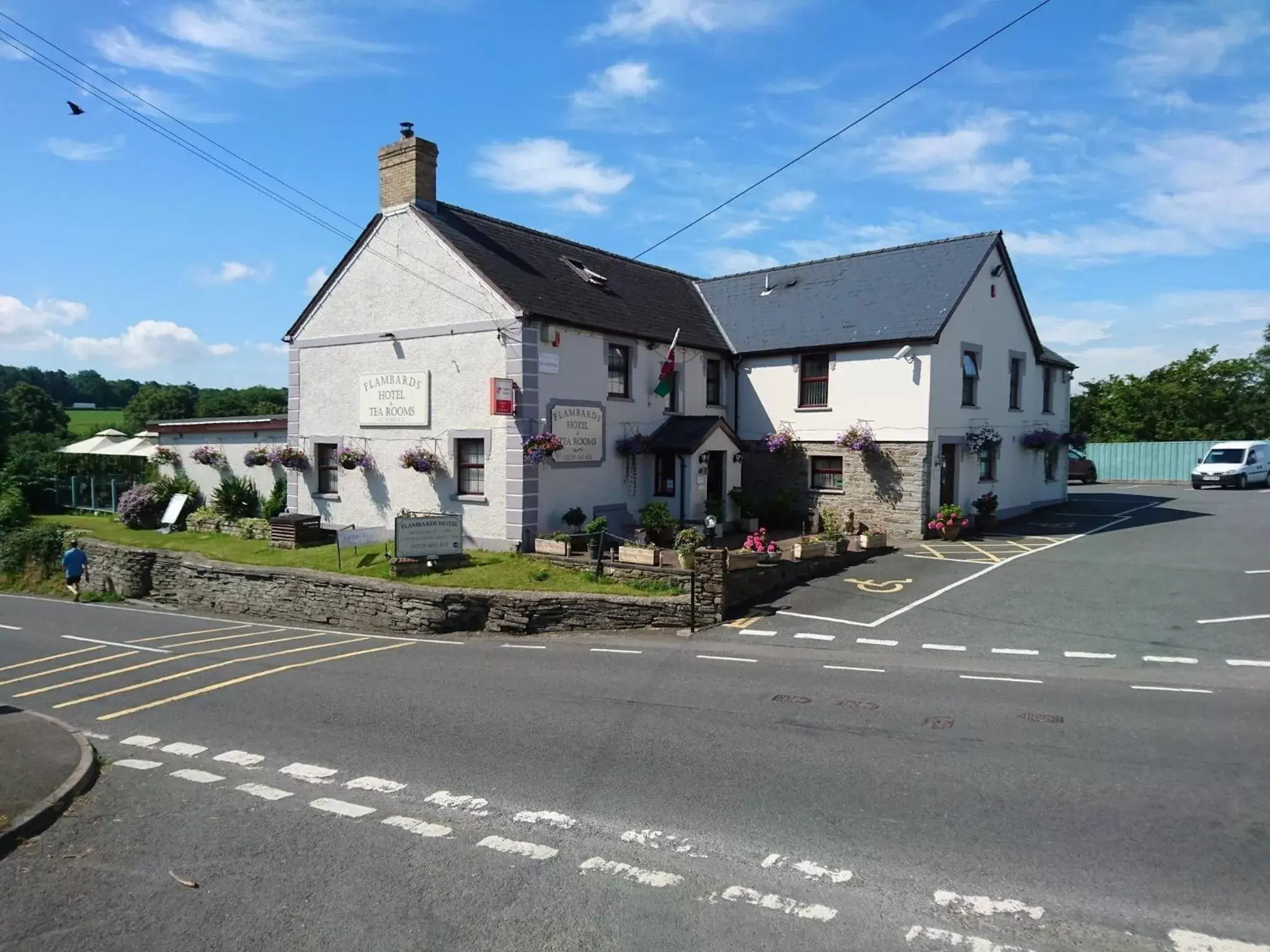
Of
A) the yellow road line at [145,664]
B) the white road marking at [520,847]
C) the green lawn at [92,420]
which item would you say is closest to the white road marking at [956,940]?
the white road marking at [520,847]

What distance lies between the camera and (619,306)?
75.4 feet

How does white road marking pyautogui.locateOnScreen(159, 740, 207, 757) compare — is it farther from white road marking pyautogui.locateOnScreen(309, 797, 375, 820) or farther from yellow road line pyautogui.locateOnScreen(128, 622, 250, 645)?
yellow road line pyautogui.locateOnScreen(128, 622, 250, 645)

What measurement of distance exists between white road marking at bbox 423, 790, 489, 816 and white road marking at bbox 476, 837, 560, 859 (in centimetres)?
52

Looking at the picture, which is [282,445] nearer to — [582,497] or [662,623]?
[582,497]

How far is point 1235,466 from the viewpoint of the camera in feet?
117

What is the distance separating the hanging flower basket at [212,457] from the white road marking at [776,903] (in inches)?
1054

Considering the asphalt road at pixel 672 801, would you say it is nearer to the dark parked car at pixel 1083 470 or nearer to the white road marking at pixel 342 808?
the white road marking at pixel 342 808

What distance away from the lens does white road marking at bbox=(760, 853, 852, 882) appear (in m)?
5.52

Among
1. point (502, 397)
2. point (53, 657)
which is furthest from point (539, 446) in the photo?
point (53, 657)

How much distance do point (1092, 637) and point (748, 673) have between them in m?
6.09

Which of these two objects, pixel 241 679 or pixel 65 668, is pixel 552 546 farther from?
pixel 65 668

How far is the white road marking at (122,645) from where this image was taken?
15060mm

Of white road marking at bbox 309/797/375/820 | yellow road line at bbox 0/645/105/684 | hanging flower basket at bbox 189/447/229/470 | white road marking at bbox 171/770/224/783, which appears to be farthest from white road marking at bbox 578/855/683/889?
hanging flower basket at bbox 189/447/229/470

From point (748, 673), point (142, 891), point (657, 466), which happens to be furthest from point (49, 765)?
point (657, 466)
